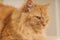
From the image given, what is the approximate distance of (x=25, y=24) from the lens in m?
1.24

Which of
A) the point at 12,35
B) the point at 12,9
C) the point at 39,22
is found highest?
the point at 12,9

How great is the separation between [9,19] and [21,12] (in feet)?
0.44

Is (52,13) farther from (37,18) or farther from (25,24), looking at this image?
(25,24)

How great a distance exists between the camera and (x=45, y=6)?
1.33 metres

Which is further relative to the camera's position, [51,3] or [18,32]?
[51,3]

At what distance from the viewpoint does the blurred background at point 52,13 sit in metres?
1.28

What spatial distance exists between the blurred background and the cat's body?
0.20ft

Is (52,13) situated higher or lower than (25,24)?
higher

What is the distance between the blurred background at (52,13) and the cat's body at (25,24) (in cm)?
6

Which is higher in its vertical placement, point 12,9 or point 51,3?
point 51,3

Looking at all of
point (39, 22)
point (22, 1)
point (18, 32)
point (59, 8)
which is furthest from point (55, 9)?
point (18, 32)

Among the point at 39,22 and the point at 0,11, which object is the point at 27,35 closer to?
the point at 39,22

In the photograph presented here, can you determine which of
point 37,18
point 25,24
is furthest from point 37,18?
point 25,24

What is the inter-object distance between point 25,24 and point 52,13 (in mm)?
312
